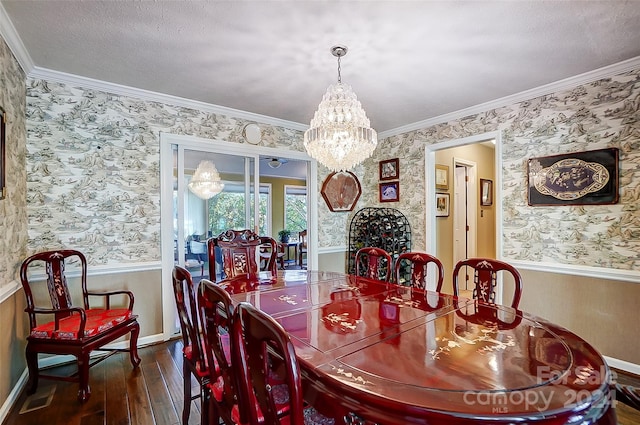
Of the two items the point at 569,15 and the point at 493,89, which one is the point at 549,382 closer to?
the point at 569,15

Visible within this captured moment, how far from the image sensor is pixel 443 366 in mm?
1055

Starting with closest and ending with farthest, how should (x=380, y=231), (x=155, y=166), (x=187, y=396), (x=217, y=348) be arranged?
1. (x=217, y=348)
2. (x=187, y=396)
3. (x=155, y=166)
4. (x=380, y=231)

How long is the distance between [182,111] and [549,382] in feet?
12.1

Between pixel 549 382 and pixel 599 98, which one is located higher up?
pixel 599 98

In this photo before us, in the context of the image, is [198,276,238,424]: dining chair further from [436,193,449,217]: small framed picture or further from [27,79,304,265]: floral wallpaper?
[436,193,449,217]: small framed picture

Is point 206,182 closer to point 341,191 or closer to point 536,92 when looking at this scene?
point 341,191

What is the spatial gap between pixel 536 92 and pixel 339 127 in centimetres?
228

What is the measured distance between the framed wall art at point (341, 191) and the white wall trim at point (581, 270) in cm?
235

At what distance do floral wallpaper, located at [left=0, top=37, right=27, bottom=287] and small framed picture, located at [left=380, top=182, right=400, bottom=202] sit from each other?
405cm

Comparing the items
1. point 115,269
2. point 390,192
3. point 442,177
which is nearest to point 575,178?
point 442,177

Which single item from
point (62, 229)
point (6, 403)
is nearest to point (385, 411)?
point (6, 403)

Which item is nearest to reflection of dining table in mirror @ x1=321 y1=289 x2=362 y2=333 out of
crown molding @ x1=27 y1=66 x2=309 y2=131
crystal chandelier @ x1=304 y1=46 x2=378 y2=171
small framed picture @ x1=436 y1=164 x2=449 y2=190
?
crystal chandelier @ x1=304 y1=46 x2=378 y2=171

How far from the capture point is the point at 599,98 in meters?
2.69

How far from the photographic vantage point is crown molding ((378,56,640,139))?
8.36ft
